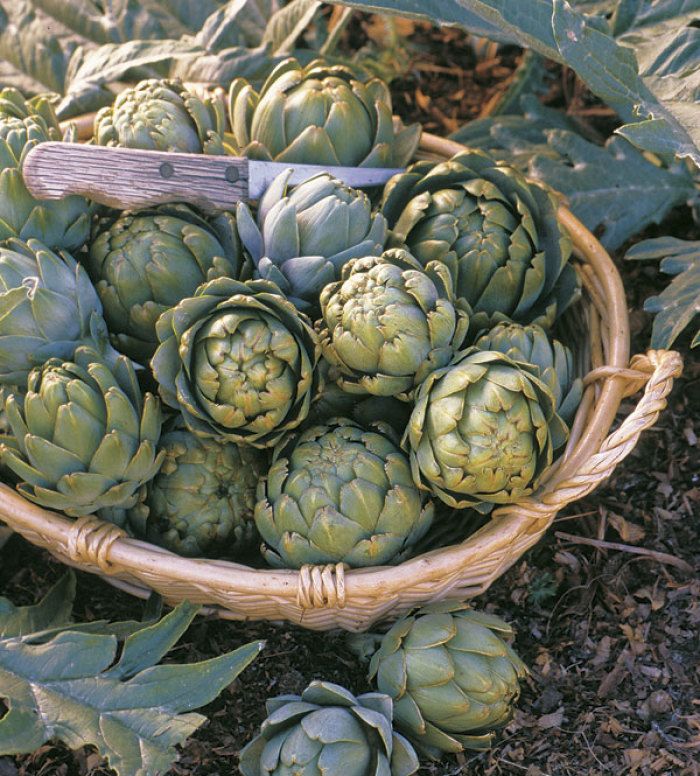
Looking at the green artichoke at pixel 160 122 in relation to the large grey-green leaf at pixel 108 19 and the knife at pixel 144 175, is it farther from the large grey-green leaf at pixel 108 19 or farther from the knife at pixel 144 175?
the large grey-green leaf at pixel 108 19

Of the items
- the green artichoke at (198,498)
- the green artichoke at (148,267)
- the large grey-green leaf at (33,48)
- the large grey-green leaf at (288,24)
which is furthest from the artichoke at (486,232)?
the large grey-green leaf at (33,48)

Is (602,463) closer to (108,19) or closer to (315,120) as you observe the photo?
(315,120)

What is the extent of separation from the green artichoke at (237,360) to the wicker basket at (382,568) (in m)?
0.18

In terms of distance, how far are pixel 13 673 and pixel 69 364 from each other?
39 centimetres

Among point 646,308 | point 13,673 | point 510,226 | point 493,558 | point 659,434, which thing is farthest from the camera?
point 659,434

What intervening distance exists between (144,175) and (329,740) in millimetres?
794

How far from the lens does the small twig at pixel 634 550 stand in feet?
4.89

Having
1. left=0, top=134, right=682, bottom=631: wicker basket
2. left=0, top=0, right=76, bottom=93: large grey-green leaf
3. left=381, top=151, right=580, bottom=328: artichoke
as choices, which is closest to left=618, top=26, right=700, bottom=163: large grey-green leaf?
left=381, top=151, right=580, bottom=328: artichoke

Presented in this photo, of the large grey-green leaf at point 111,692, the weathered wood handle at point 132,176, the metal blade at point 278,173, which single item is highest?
the metal blade at point 278,173

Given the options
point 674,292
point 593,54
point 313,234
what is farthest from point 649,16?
point 313,234

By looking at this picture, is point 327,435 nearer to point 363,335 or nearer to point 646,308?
point 363,335

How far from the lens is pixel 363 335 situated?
1.19 metres

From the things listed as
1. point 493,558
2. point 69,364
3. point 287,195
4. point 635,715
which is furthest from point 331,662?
point 287,195

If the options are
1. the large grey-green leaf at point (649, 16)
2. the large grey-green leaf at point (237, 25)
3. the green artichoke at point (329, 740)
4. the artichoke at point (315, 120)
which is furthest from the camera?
the large grey-green leaf at point (237, 25)
